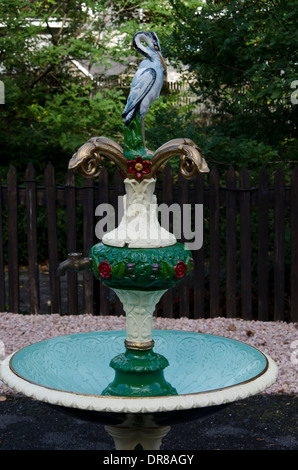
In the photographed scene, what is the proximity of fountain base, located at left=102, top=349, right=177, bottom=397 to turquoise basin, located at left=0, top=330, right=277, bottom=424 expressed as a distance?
0.33 ft

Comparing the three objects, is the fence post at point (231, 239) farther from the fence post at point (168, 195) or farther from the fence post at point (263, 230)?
the fence post at point (168, 195)

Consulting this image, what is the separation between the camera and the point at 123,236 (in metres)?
2.86

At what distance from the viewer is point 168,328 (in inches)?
239

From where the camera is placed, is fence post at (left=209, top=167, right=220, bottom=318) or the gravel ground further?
fence post at (left=209, top=167, right=220, bottom=318)

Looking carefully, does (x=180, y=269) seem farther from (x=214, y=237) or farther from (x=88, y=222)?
(x=88, y=222)

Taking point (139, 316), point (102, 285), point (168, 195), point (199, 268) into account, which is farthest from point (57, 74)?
point (139, 316)

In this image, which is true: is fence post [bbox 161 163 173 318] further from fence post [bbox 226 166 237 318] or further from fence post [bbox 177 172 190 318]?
fence post [bbox 226 166 237 318]

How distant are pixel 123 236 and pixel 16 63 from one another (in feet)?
30.6

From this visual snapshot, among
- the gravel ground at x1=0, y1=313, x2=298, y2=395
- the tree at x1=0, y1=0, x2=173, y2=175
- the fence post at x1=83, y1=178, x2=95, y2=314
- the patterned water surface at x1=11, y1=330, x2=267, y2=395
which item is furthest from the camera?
the tree at x1=0, y1=0, x2=173, y2=175

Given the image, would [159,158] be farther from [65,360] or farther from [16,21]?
[16,21]

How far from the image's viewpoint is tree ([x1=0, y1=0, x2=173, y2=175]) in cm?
1044

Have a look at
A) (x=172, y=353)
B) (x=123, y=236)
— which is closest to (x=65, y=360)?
(x=172, y=353)

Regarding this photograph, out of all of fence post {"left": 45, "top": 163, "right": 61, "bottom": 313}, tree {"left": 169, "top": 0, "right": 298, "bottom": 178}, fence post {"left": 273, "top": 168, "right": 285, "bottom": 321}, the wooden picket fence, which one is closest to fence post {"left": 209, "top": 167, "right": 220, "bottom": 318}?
the wooden picket fence

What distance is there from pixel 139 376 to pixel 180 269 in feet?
1.89
